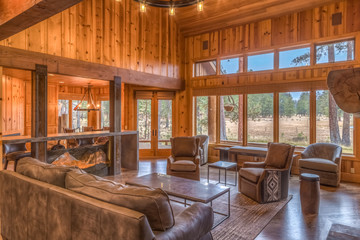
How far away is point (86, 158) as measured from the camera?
523 centimetres

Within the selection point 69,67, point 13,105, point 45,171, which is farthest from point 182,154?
point 13,105

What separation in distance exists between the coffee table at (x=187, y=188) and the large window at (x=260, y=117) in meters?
3.62

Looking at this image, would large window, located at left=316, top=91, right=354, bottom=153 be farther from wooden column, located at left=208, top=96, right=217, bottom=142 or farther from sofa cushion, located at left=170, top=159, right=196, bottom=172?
sofa cushion, located at left=170, top=159, right=196, bottom=172

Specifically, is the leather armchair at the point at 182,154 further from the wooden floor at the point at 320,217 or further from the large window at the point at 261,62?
the large window at the point at 261,62

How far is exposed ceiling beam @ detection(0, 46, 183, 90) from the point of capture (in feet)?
12.9

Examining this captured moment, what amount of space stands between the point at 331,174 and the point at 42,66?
6214 millimetres

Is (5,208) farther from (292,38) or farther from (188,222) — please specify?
(292,38)

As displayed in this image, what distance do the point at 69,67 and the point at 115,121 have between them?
1.58 metres

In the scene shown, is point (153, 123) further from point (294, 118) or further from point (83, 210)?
point (83, 210)

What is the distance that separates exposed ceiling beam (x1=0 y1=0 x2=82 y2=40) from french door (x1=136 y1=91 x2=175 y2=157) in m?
5.44

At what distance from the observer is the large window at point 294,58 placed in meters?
5.88

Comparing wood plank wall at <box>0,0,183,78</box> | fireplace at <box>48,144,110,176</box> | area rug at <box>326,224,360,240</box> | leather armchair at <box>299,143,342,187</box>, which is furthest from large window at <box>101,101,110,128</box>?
area rug at <box>326,224,360,240</box>

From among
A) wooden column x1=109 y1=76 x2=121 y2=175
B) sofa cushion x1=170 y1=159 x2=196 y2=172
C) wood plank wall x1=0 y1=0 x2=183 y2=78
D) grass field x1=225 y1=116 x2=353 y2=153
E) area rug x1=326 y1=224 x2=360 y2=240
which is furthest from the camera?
grass field x1=225 y1=116 x2=353 y2=153

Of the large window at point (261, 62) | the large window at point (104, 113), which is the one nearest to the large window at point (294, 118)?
the large window at point (261, 62)
